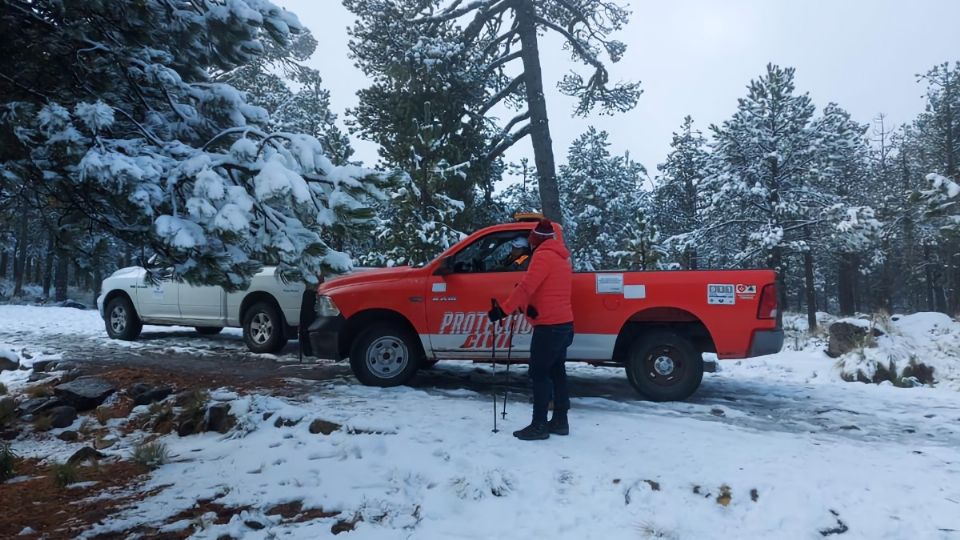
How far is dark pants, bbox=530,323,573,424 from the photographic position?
5312 mm

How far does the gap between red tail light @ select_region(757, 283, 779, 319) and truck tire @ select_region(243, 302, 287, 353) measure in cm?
742

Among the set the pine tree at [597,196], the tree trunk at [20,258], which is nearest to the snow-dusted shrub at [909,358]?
the pine tree at [597,196]

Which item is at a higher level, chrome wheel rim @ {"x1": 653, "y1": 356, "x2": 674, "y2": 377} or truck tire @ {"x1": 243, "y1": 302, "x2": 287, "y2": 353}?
truck tire @ {"x1": 243, "y1": 302, "x2": 287, "y2": 353}

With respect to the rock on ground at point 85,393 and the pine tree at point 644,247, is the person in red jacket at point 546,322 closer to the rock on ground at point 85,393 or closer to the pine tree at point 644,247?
the rock on ground at point 85,393

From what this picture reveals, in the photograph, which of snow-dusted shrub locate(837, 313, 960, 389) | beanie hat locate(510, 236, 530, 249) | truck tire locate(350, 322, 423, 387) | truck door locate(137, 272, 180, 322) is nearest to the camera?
beanie hat locate(510, 236, 530, 249)

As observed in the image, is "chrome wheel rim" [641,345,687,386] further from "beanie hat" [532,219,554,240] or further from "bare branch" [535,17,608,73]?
"bare branch" [535,17,608,73]

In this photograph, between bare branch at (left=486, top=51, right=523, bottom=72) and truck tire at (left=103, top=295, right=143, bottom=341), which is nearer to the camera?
truck tire at (left=103, top=295, right=143, bottom=341)

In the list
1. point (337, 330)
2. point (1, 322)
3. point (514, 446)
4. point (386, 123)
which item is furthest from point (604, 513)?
point (1, 322)

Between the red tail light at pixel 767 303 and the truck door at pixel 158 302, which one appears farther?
the truck door at pixel 158 302

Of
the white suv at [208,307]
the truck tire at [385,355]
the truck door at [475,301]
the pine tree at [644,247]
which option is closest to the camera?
the truck door at [475,301]

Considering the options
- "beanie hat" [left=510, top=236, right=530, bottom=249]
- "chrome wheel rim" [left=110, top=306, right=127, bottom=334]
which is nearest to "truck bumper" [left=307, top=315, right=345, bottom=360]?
"beanie hat" [left=510, top=236, right=530, bottom=249]

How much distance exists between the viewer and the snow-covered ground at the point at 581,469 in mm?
3836

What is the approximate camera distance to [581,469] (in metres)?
4.55

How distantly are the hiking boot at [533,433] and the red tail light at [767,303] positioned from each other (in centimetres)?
280
